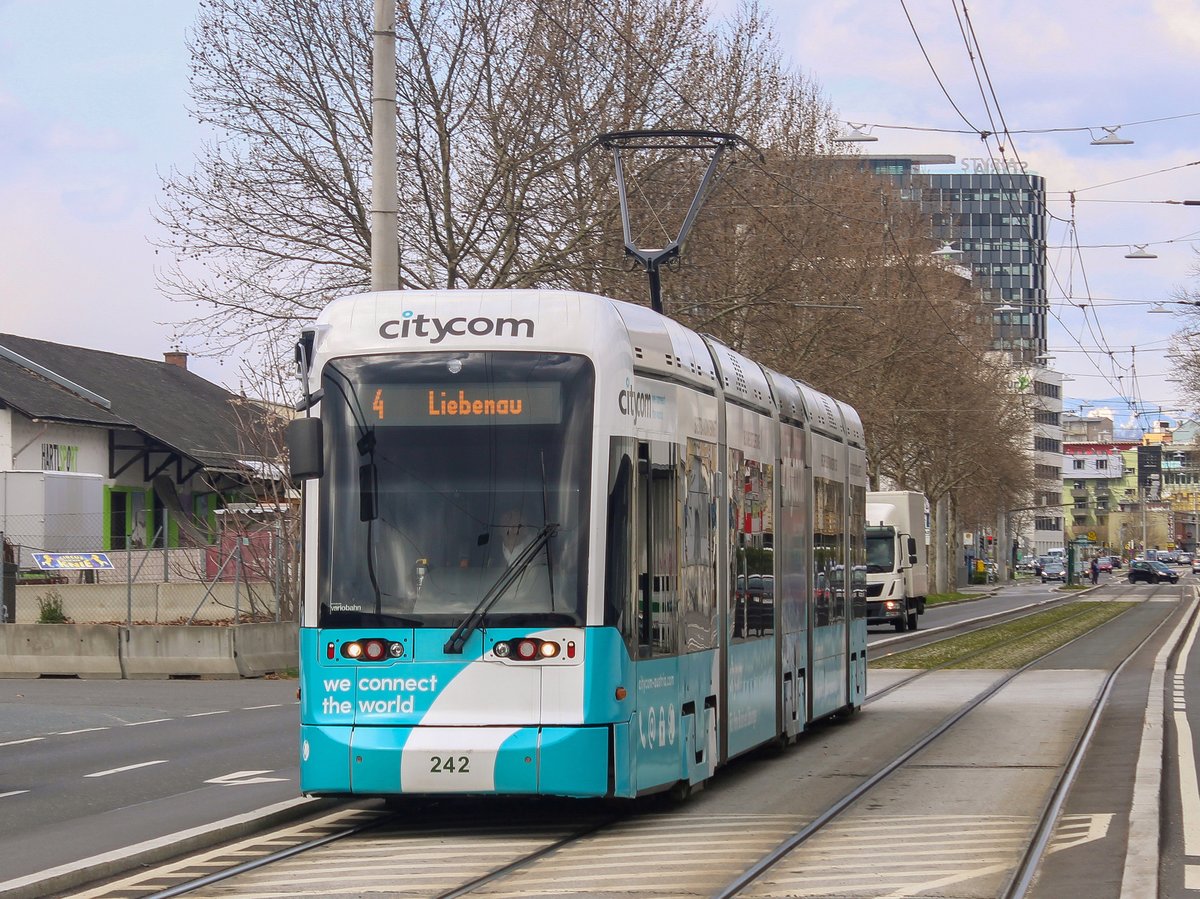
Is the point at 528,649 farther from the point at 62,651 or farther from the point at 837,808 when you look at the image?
the point at 62,651

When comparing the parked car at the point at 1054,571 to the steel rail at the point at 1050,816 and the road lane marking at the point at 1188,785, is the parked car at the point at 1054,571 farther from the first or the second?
the road lane marking at the point at 1188,785

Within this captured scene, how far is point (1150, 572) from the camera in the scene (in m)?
109

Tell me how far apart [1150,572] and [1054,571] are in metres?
8.48

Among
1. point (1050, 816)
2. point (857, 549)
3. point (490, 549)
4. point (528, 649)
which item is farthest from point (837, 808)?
point (857, 549)

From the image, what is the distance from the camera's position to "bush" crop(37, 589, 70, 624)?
3077 centimetres

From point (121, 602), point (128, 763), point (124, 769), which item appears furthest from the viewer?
point (121, 602)

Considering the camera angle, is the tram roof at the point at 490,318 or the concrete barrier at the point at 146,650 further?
the concrete barrier at the point at 146,650

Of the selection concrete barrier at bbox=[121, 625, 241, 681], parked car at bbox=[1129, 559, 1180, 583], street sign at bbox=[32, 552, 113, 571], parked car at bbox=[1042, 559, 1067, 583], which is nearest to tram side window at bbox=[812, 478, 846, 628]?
concrete barrier at bbox=[121, 625, 241, 681]

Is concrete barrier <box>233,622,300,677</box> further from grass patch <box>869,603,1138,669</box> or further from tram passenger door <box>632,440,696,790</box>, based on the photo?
tram passenger door <box>632,440,696,790</box>

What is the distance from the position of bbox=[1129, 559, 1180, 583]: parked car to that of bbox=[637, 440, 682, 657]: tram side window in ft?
335

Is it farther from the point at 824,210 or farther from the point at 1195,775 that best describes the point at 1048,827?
the point at 824,210

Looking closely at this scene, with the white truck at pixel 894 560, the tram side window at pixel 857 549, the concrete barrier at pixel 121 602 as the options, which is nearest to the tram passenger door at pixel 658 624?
the tram side window at pixel 857 549

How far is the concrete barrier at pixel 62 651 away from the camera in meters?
27.5

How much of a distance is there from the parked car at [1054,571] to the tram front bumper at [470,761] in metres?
109
